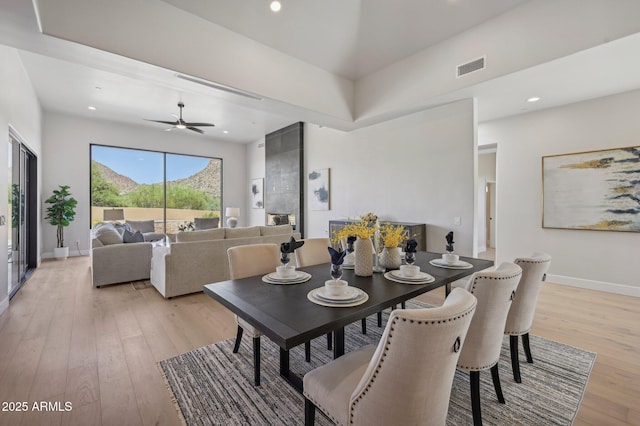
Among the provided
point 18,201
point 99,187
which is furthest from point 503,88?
point 99,187

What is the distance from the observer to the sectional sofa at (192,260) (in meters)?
→ 3.78

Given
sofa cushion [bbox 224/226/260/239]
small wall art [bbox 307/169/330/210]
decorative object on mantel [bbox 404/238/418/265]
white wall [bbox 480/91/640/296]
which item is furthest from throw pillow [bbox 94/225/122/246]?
white wall [bbox 480/91/640/296]

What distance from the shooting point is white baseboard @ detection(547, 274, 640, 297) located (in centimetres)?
394

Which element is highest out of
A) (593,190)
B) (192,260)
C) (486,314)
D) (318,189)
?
(318,189)

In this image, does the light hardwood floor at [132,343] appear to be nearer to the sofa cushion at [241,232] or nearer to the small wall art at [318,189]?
the sofa cushion at [241,232]

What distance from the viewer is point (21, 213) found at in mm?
4875

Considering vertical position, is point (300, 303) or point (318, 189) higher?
point (318, 189)

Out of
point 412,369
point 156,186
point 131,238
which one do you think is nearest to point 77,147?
point 156,186

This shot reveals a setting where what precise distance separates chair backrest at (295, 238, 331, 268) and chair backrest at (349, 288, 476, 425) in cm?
164

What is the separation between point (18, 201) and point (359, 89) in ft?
19.6

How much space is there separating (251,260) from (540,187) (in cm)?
497

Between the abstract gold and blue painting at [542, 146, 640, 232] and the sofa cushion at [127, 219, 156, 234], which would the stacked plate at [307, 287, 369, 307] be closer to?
the abstract gold and blue painting at [542, 146, 640, 232]

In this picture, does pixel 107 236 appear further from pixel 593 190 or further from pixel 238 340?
pixel 593 190

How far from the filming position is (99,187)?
24.5 ft
